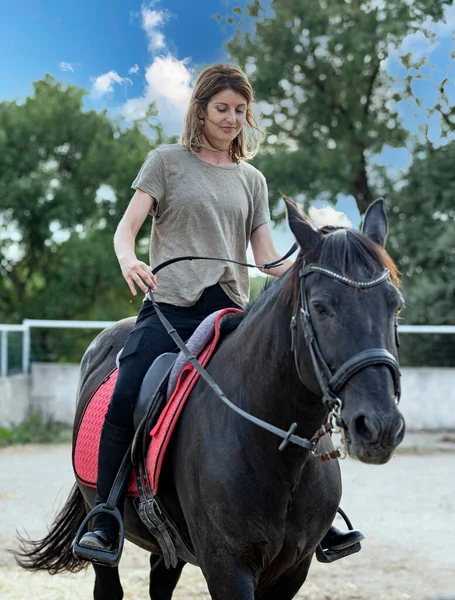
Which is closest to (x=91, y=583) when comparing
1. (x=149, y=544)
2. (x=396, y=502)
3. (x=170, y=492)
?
(x=149, y=544)

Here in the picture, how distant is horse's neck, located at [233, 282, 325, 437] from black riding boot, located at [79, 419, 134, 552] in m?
0.74

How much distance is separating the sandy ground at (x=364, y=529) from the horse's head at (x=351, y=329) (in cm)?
72

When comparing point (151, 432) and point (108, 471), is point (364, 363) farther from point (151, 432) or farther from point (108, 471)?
point (108, 471)

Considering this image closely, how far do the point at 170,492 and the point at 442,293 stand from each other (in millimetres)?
13753

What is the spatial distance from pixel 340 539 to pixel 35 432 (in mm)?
10187

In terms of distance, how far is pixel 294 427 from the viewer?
2.76 m

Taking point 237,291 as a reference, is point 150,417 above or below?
below

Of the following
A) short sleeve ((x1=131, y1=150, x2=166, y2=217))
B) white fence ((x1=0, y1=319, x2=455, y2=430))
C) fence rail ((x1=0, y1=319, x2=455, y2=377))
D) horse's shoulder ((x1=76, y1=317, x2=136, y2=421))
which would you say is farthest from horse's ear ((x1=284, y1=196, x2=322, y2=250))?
fence rail ((x1=0, y1=319, x2=455, y2=377))

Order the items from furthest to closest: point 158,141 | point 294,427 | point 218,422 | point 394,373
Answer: point 158,141 → point 218,422 → point 294,427 → point 394,373

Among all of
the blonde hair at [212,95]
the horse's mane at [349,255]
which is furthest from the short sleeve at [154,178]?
the horse's mane at [349,255]

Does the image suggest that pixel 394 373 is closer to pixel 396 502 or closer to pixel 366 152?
pixel 396 502

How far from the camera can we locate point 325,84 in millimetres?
17875

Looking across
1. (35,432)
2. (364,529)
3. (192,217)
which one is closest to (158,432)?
(192,217)

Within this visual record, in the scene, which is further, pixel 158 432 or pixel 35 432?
pixel 35 432
